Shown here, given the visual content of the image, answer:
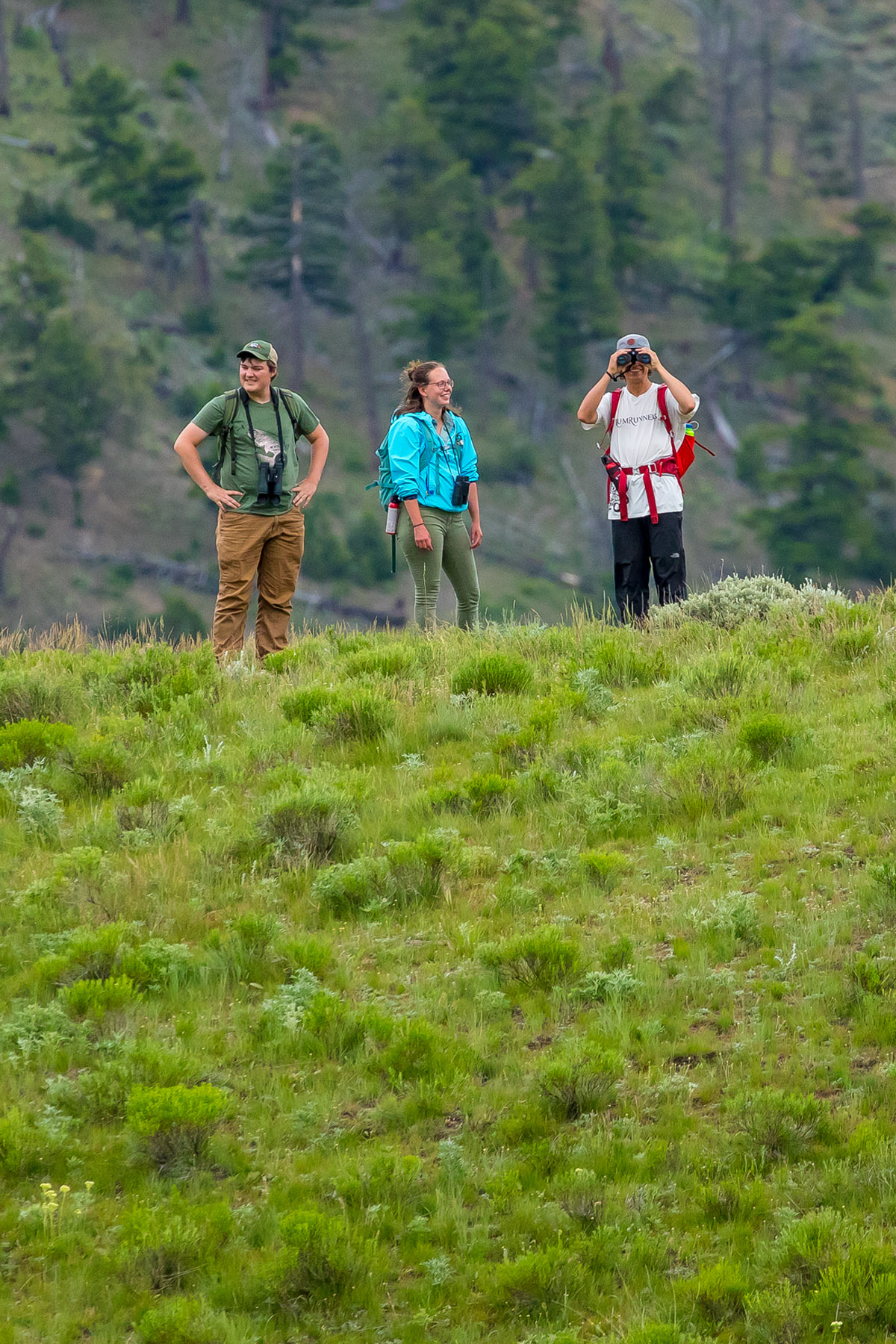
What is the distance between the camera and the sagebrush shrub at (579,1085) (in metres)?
4.55

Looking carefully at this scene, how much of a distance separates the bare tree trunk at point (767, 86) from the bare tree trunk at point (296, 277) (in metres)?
28.9

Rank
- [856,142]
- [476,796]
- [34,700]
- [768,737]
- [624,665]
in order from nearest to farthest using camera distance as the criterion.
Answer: [476,796] → [768,737] → [34,700] → [624,665] → [856,142]

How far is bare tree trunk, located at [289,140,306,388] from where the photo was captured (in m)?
73.2

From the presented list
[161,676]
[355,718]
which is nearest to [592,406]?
[355,718]

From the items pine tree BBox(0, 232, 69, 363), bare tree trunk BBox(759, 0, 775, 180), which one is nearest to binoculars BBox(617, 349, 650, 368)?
pine tree BBox(0, 232, 69, 363)

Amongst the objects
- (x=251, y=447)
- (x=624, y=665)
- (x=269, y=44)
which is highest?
(x=269, y=44)

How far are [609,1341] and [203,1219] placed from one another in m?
1.13

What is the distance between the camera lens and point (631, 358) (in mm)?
8844

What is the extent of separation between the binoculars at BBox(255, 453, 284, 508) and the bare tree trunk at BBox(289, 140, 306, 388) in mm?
66349

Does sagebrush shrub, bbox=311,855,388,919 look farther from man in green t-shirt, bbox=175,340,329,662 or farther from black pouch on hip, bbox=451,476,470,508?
black pouch on hip, bbox=451,476,470,508

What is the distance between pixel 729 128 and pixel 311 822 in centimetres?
8947

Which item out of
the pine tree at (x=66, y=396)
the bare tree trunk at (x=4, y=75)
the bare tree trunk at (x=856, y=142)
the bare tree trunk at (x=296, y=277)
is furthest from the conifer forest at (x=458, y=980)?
the bare tree trunk at (x=856, y=142)

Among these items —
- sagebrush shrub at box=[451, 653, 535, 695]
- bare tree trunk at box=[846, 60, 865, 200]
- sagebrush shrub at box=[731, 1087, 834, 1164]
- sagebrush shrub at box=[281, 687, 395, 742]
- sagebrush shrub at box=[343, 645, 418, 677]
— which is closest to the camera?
sagebrush shrub at box=[731, 1087, 834, 1164]

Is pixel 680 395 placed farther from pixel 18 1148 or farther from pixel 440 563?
pixel 18 1148
